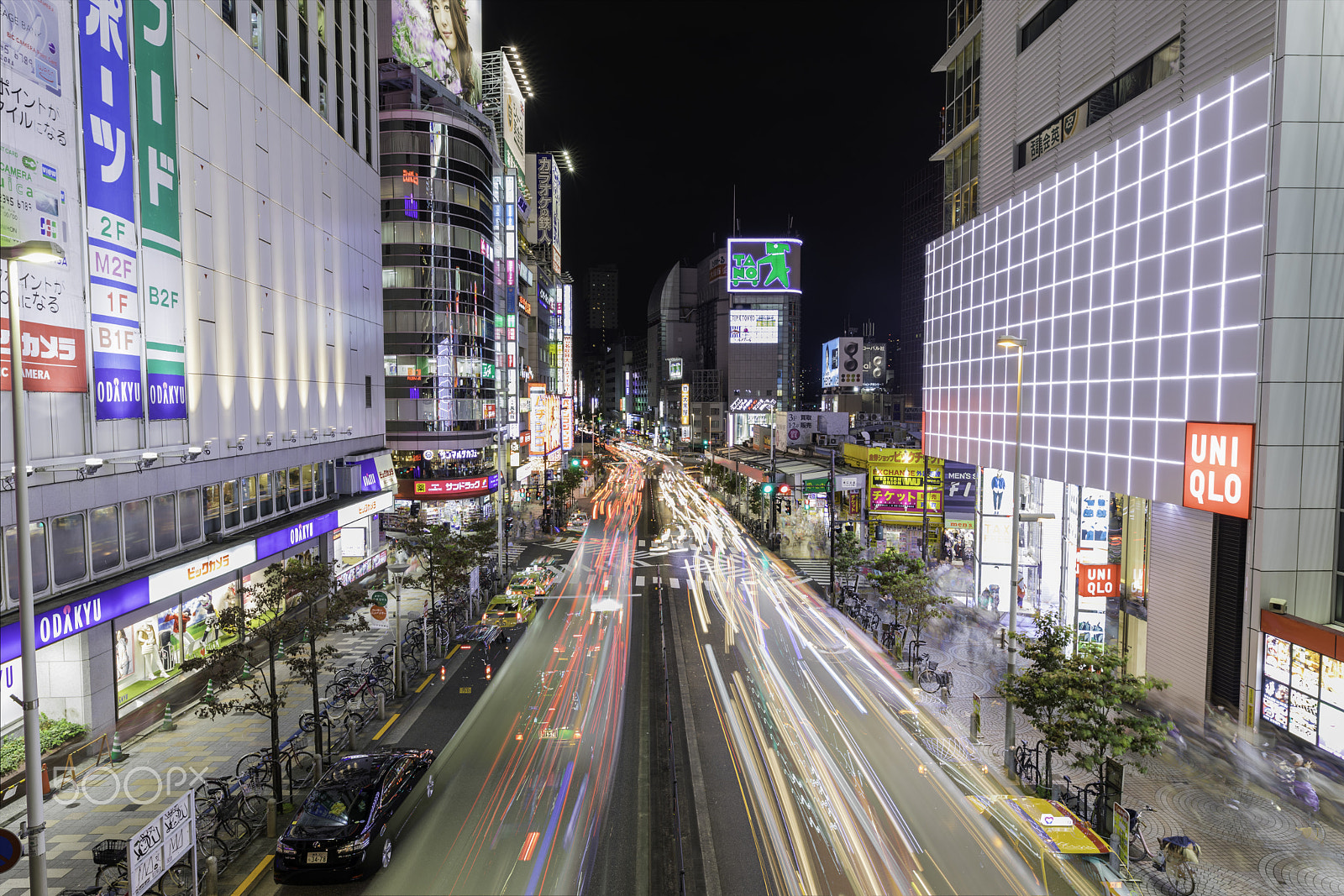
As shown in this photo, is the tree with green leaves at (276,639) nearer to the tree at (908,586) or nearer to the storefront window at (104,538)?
the storefront window at (104,538)

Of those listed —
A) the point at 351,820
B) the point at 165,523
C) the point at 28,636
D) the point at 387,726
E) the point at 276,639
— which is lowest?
the point at 387,726

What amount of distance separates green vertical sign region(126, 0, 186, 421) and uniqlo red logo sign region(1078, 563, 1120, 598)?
2757 centimetres

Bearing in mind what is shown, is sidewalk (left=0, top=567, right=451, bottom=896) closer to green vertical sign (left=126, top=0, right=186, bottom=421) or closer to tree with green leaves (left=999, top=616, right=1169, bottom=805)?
green vertical sign (left=126, top=0, right=186, bottom=421)

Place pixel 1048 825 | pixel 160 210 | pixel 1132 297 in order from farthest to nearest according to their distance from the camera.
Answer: pixel 1132 297 → pixel 160 210 → pixel 1048 825

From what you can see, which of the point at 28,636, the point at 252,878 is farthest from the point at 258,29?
the point at 252,878

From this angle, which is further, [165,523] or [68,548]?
[165,523]

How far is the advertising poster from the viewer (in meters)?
14.6

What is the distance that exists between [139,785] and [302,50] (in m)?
28.7

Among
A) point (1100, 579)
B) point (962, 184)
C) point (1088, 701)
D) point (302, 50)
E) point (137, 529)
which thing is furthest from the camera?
point (962, 184)

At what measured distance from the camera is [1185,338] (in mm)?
19297

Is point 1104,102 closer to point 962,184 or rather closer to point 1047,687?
point 962,184

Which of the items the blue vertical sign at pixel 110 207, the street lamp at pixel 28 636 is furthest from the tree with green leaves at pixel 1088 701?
the blue vertical sign at pixel 110 207
